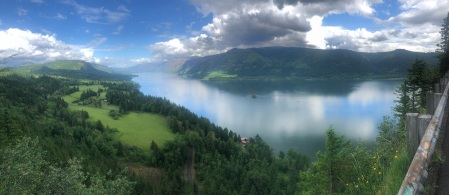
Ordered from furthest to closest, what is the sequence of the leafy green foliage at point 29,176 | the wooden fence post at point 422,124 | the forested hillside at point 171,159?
the forested hillside at point 171,159
the leafy green foliage at point 29,176
the wooden fence post at point 422,124

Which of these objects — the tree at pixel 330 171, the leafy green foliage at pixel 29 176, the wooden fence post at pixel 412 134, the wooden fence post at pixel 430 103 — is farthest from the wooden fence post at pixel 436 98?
the leafy green foliage at pixel 29 176

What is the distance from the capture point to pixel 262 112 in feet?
396

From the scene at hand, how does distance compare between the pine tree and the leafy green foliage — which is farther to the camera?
the pine tree

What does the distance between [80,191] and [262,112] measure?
362ft

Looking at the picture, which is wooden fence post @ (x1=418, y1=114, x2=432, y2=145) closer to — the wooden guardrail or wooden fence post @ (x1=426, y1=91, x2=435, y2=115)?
the wooden guardrail

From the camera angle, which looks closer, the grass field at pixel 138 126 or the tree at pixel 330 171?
the tree at pixel 330 171

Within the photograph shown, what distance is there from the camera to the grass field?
3627 inches

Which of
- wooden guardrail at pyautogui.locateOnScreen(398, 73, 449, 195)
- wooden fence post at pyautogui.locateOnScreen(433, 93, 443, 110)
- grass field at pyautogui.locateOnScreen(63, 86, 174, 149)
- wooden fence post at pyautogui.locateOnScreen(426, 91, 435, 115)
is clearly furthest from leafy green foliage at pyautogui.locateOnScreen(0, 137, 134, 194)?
grass field at pyautogui.locateOnScreen(63, 86, 174, 149)

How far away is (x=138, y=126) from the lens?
106 meters

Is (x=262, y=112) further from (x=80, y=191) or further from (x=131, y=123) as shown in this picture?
(x=80, y=191)

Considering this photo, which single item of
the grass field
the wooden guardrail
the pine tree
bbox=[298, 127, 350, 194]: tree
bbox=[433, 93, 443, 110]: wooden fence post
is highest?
the pine tree

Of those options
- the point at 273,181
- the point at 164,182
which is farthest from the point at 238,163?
the point at 164,182

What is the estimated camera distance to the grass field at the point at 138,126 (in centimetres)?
9212

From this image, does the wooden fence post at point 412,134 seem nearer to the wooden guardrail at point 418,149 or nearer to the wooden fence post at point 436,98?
the wooden guardrail at point 418,149
